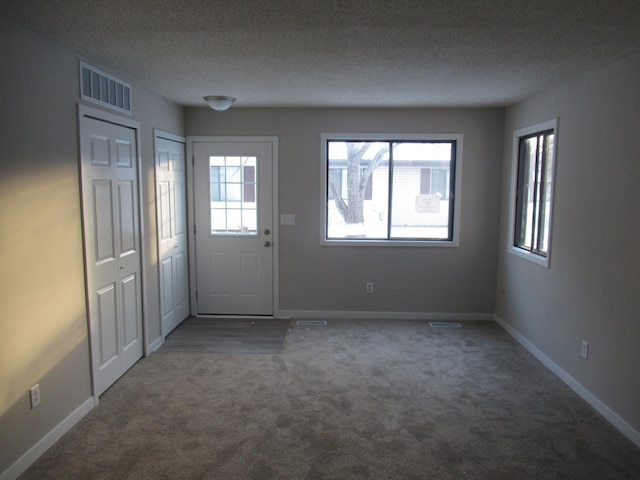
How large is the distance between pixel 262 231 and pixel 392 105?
1.99m

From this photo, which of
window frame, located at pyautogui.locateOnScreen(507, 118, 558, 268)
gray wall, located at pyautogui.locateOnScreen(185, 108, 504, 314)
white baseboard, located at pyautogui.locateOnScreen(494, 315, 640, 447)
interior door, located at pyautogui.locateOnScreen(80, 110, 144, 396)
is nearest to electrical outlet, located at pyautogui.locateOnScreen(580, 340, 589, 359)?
white baseboard, located at pyautogui.locateOnScreen(494, 315, 640, 447)

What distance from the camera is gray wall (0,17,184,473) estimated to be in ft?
7.80

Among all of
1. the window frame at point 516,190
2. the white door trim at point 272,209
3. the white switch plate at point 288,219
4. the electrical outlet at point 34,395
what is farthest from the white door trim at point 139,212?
the window frame at point 516,190

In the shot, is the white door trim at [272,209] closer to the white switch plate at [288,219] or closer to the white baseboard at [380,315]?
the white switch plate at [288,219]

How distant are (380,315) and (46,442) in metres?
3.50

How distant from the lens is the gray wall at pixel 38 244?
2.38 meters

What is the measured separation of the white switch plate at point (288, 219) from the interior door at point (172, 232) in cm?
110

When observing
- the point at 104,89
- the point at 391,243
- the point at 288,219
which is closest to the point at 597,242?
the point at 391,243

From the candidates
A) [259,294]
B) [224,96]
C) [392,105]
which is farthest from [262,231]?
[392,105]

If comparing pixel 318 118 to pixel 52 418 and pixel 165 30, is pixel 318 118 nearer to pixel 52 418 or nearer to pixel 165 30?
pixel 165 30

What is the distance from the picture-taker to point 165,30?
250cm

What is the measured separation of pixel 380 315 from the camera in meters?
5.29

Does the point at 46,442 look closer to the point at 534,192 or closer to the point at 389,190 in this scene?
the point at 389,190

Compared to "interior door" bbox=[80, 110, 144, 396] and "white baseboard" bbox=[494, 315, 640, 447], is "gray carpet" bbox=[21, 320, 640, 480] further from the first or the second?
"interior door" bbox=[80, 110, 144, 396]
